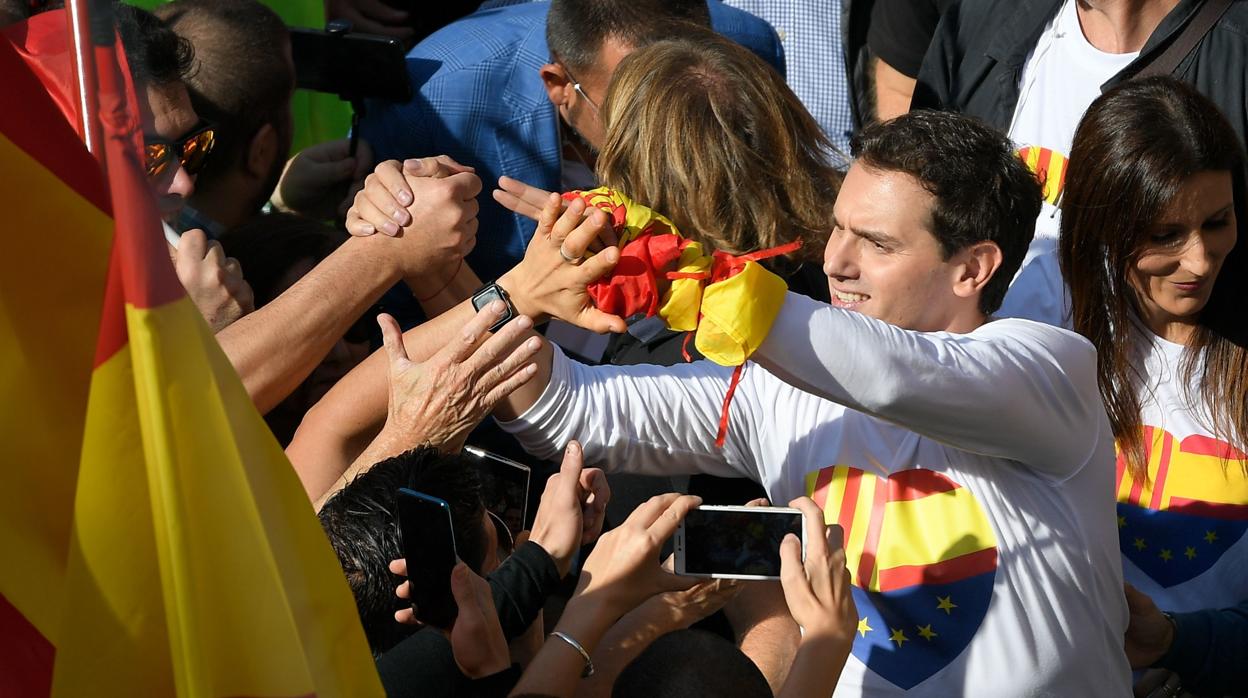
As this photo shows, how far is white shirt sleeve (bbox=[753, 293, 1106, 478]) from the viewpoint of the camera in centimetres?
179

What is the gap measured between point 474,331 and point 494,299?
71 millimetres

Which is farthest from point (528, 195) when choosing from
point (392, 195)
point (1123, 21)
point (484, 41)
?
point (1123, 21)

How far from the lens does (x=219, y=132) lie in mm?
2990

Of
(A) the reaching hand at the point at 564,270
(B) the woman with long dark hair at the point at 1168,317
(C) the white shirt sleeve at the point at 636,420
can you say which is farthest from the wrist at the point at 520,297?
(B) the woman with long dark hair at the point at 1168,317

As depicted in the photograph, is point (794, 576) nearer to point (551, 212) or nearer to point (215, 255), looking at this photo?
point (551, 212)

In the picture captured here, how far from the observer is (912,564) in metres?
2.02

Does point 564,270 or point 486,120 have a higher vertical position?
point 564,270

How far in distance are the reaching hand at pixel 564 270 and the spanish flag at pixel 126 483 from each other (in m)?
0.62

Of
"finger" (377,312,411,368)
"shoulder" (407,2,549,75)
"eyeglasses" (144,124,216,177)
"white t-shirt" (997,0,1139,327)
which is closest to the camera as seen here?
"finger" (377,312,411,368)

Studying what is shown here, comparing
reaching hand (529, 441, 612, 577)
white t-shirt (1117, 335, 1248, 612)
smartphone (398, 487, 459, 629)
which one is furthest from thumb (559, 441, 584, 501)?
white t-shirt (1117, 335, 1248, 612)

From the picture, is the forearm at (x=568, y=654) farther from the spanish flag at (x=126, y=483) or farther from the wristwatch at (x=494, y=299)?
the wristwatch at (x=494, y=299)

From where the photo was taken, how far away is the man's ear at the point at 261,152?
10.00 ft

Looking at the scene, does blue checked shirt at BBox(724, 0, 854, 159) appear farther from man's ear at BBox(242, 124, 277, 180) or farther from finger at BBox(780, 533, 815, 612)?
finger at BBox(780, 533, 815, 612)

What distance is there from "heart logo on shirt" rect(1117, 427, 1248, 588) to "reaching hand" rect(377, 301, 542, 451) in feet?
3.96
